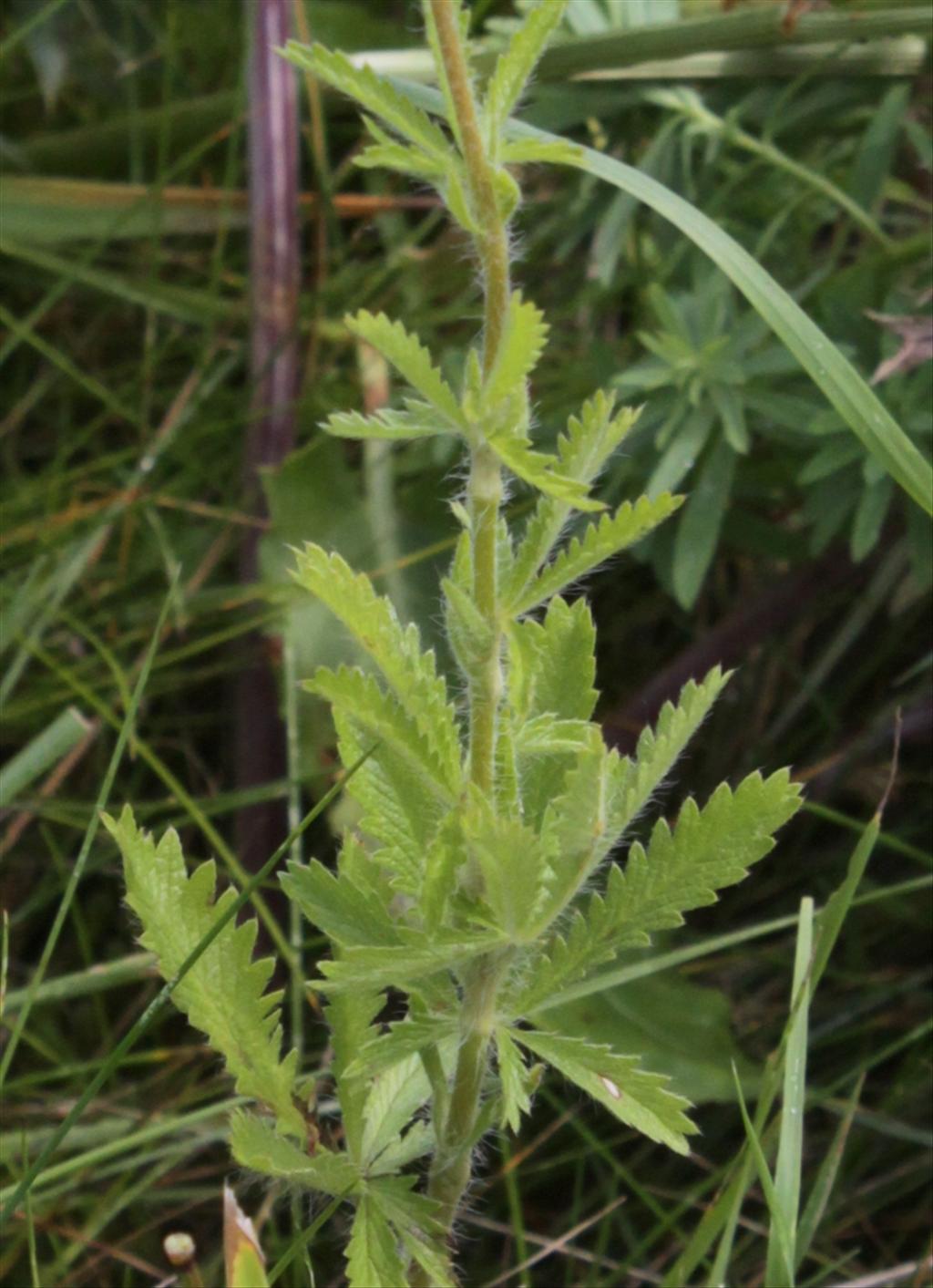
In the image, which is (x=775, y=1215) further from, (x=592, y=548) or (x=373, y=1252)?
(x=592, y=548)

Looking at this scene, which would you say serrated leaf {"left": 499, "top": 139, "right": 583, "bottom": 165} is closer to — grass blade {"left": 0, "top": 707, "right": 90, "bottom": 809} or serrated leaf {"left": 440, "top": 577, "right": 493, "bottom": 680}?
serrated leaf {"left": 440, "top": 577, "right": 493, "bottom": 680}

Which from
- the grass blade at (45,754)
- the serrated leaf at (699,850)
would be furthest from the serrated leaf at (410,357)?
the grass blade at (45,754)

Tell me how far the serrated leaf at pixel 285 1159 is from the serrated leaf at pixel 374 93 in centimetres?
47

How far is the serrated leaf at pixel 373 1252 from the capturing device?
69 centimetres

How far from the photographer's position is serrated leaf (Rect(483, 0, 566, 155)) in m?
0.59

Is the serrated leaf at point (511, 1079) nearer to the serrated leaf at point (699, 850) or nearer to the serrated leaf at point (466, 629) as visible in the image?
the serrated leaf at point (699, 850)

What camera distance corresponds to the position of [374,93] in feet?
1.89

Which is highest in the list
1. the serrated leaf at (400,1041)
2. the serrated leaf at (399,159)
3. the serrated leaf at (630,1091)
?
the serrated leaf at (399,159)

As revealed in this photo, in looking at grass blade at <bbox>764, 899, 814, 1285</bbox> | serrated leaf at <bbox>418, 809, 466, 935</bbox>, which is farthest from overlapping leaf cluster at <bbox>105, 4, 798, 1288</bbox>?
grass blade at <bbox>764, 899, 814, 1285</bbox>

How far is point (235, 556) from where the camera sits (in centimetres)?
165

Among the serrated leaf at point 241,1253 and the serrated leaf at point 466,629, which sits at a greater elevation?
the serrated leaf at point 466,629

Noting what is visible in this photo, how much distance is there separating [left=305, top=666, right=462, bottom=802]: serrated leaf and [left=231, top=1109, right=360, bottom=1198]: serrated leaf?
0.65 feet

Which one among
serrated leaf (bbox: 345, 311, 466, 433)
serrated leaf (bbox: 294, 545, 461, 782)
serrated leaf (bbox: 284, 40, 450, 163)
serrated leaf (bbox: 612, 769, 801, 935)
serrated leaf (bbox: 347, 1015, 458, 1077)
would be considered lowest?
serrated leaf (bbox: 347, 1015, 458, 1077)

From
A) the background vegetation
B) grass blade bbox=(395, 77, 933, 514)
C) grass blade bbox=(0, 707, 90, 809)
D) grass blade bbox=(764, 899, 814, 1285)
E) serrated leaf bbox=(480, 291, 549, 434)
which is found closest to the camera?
serrated leaf bbox=(480, 291, 549, 434)
